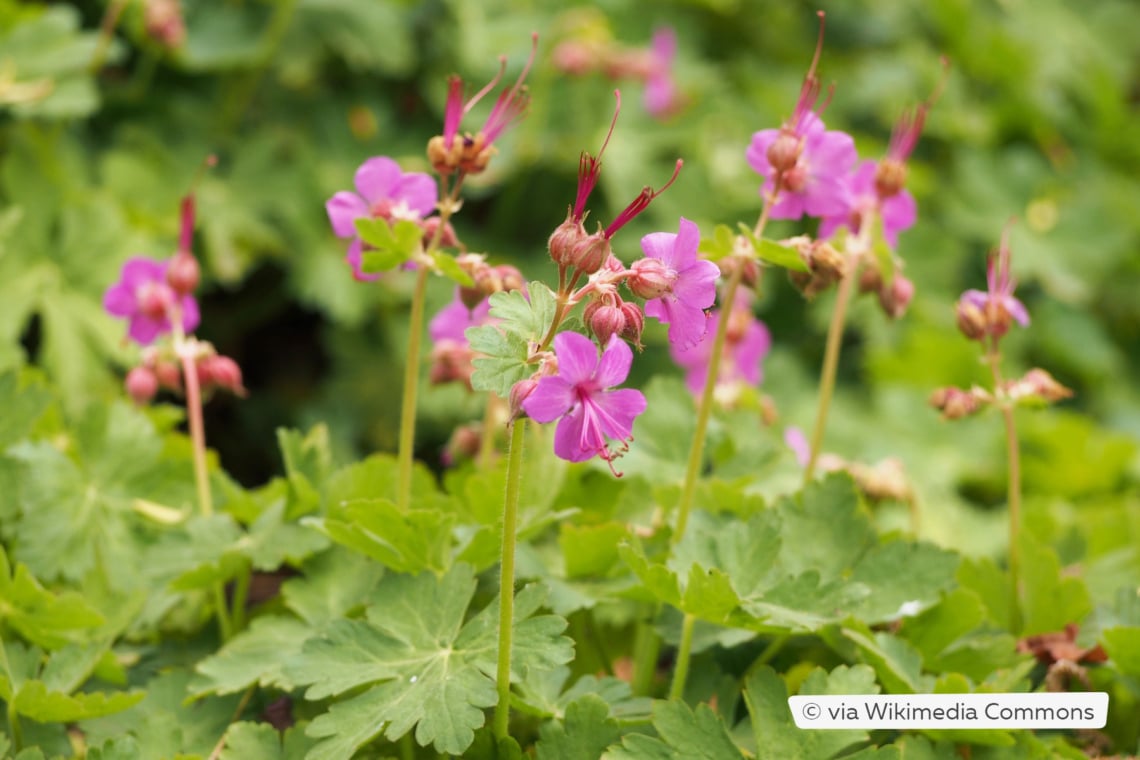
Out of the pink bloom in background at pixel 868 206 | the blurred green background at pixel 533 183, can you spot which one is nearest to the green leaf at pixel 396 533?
the pink bloom in background at pixel 868 206

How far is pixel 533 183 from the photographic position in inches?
113

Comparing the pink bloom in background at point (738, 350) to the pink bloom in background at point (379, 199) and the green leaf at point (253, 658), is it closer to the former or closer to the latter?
the pink bloom in background at point (379, 199)

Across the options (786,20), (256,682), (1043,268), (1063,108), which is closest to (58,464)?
(256,682)

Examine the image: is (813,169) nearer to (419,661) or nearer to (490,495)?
(490,495)

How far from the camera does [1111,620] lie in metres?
1.11

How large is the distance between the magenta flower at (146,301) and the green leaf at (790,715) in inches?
28.2

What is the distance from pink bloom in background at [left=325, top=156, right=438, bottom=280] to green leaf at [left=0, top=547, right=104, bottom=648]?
386 mm

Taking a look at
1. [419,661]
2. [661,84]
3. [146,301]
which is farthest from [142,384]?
[661,84]

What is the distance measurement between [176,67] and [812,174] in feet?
6.64

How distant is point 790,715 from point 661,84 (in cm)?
219

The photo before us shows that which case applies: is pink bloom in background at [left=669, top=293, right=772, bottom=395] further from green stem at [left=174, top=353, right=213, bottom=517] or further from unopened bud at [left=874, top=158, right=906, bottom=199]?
green stem at [left=174, top=353, right=213, bottom=517]

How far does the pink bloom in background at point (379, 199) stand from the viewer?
3.37 feet

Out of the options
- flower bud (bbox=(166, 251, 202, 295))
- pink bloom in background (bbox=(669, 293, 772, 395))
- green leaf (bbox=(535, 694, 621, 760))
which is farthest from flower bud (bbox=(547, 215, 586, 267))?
pink bloom in background (bbox=(669, 293, 772, 395))

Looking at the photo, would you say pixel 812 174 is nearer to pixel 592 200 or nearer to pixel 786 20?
pixel 592 200
